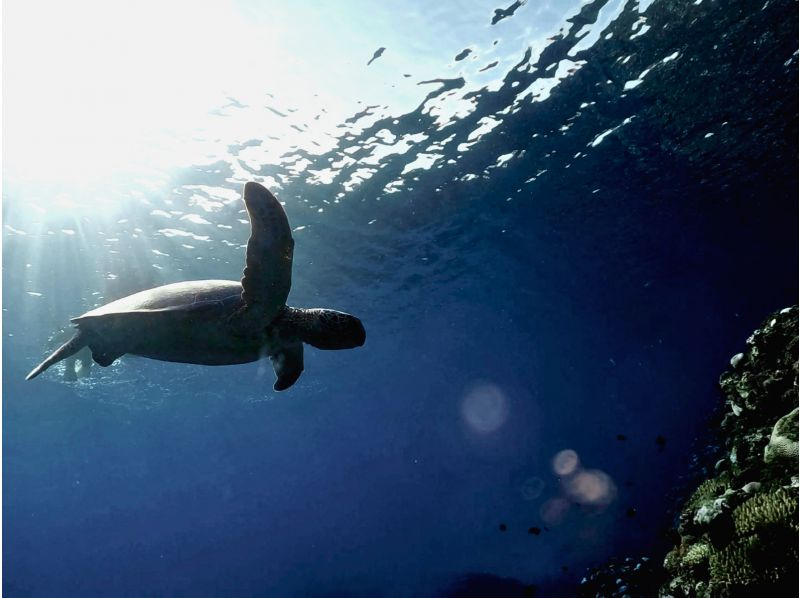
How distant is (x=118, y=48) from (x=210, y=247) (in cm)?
818

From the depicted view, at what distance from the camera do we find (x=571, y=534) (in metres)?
38.1

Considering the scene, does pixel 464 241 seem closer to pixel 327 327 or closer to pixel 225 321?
pixel 327 327

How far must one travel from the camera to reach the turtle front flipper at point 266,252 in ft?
13.9

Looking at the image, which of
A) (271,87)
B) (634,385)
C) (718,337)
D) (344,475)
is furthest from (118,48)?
(344,475)

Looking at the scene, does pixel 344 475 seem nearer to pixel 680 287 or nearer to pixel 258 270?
pixel 680 287

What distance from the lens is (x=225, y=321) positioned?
5176 mm

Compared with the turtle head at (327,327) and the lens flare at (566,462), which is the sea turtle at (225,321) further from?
the lens flare at (566,462)

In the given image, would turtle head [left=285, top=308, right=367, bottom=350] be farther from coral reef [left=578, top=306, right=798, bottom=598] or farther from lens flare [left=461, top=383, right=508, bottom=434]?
lens flare [left=461, top=383, right=508, bottom=434]

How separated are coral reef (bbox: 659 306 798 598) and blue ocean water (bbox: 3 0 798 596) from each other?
154 inches

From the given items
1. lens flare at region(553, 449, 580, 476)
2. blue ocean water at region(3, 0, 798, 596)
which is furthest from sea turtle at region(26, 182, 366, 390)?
lens flare at region(553, 449, 580, 476)

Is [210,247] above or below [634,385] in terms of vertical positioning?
above

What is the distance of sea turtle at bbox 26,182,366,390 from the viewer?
4570 mm

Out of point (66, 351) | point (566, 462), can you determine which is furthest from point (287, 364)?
point (566, 462)

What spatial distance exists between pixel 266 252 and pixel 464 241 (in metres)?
15.7
